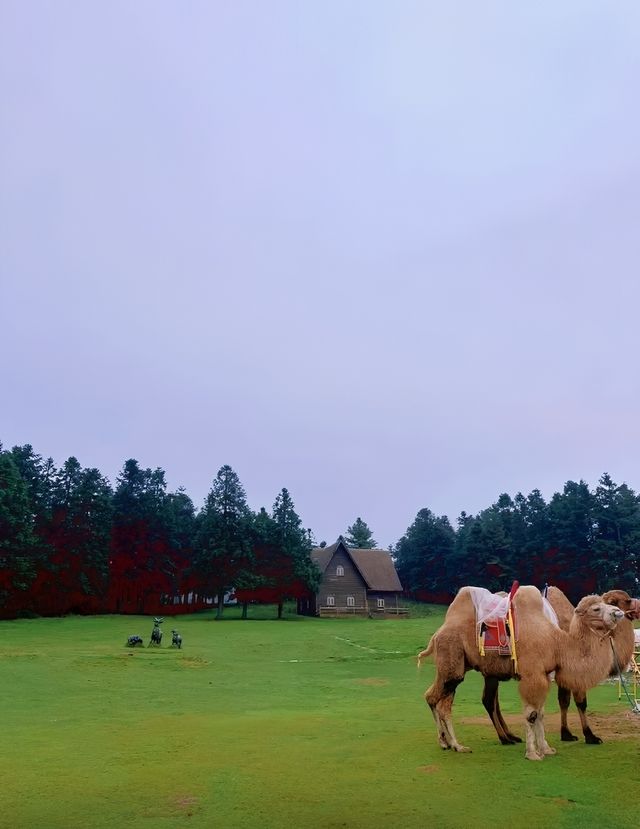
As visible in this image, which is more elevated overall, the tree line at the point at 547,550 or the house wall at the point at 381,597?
the tree line at the point at 547,550

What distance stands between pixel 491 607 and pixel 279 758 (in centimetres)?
490

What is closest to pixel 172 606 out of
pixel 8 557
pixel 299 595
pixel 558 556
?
pixel 299 595

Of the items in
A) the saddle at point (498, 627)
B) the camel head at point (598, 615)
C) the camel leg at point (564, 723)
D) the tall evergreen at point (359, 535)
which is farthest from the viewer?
the tall evergreen at point (359, 535)

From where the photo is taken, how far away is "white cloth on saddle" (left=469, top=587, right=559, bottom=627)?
13141 millimetres

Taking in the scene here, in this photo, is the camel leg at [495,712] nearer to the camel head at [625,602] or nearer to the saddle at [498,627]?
the saddle at [498,627]

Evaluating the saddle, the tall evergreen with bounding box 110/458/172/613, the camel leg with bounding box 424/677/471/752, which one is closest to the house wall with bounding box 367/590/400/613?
the tall evergreen with bounding box 110/458/172/613

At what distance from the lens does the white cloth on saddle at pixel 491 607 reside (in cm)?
1314

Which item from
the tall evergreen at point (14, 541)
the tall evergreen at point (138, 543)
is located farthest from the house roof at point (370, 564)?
the tall evergreen at point (14, 541)

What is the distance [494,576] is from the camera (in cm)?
8012

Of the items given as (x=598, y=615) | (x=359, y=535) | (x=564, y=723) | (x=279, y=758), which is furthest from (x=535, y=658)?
(x=359, y=535)

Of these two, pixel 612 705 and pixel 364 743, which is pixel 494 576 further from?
pixel 364 743

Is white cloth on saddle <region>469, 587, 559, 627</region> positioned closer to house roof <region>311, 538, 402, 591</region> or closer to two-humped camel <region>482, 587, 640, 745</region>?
two-humped camel <region>482, 587, 640, 745</region>

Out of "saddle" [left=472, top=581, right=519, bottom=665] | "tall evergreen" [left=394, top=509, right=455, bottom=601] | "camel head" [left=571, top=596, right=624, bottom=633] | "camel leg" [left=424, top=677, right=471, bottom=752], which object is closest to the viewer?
"camel head" [left=571, top=596, right=624, bottom=633]

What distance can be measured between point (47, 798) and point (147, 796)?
1.41m
